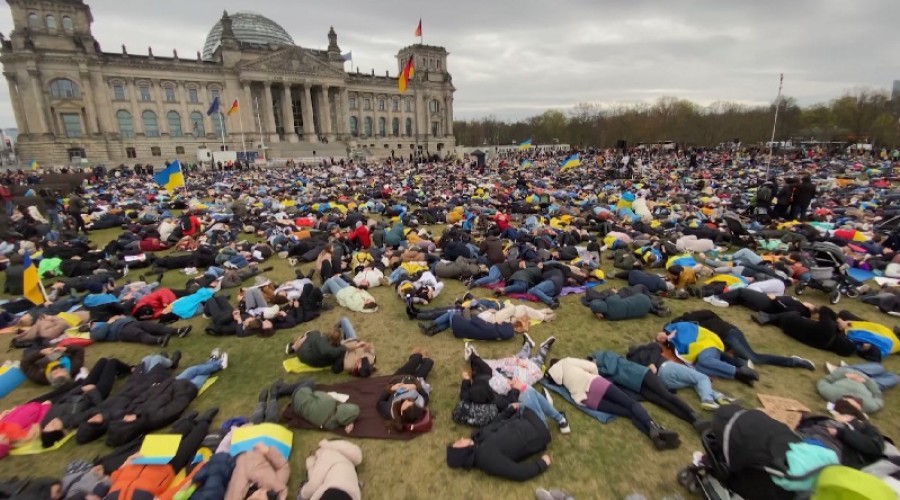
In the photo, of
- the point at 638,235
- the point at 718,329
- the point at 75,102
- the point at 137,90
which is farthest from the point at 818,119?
the point at 75,102

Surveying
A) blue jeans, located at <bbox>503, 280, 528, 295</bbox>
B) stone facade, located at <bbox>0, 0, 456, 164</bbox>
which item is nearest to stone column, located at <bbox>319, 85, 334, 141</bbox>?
stone facade, located at <bbox>0, 0, 456, 164</bbox>

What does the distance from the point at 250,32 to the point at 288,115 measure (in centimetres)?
2109

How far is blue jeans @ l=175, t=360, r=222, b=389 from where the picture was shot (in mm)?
5172

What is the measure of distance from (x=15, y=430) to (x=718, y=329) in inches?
325

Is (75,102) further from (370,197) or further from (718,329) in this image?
(718,329)

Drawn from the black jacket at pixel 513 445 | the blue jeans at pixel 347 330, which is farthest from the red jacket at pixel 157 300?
the black jacket at pixel 513 445

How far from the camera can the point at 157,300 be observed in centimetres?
750

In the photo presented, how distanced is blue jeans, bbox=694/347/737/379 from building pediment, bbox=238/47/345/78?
2490 inches

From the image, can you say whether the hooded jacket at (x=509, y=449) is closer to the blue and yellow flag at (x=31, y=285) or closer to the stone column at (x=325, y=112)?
the blue and yellow flag at (x=31, y=285)

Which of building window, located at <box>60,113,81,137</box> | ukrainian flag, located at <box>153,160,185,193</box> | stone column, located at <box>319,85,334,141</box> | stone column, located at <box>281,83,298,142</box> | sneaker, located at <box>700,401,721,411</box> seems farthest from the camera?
stone column, located at <box>319,85,334,141</box>

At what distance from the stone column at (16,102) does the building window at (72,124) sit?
3261 millimetres

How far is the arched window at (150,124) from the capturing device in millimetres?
51000

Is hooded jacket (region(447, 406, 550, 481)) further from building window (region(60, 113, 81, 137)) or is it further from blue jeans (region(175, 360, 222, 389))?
building window (region(60, 113, 81, 137))

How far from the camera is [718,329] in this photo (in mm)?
5676
